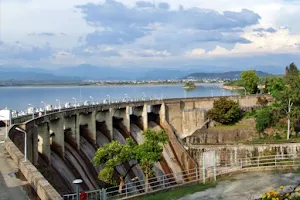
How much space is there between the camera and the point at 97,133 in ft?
144

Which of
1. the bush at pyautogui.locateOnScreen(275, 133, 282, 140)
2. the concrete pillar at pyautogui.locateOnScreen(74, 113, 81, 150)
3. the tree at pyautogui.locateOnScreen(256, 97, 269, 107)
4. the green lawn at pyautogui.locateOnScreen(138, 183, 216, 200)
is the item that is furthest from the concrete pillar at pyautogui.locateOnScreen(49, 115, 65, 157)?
the tree at pyautogui.locateOnScreen(256, 97, 269, 107)

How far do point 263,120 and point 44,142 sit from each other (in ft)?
126

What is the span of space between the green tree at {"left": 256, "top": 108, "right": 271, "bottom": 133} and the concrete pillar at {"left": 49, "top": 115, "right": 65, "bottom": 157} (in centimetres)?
3480

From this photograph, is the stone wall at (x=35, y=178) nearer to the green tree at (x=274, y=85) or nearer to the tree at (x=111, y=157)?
the tree at (x=111, y=157)

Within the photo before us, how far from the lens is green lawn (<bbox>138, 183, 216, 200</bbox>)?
2038 centimetres

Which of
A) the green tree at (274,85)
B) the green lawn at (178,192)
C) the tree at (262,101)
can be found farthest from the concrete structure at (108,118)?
the green tree at (274,85)

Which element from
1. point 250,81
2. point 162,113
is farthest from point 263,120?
point 250,81

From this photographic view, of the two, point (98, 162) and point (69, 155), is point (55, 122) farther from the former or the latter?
point (98, 162)

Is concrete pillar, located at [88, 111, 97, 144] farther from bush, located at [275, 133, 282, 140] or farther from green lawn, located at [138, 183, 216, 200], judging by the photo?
bush, located at [275, 133, 282, 140]

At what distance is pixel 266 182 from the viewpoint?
878 inches

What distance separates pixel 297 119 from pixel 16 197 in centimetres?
5066

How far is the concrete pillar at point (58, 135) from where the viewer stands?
109ft

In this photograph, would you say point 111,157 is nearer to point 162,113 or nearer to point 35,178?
point 35,178

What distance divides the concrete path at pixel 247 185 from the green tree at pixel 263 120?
119 ft
